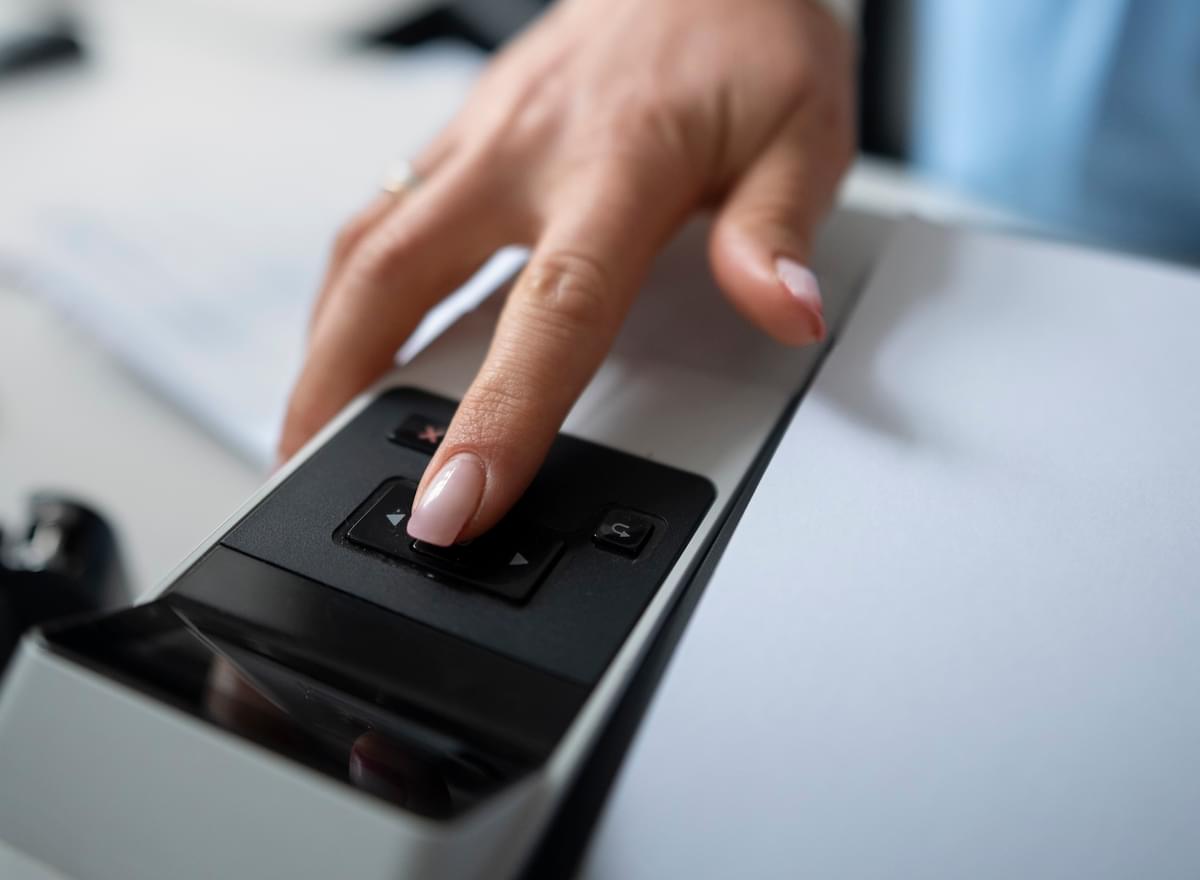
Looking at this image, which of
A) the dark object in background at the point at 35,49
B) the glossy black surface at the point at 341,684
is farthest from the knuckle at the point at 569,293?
the dark object in background at the point at 35,49

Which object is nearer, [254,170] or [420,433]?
[420,433]

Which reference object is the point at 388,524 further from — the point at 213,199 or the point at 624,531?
the point at 213,199

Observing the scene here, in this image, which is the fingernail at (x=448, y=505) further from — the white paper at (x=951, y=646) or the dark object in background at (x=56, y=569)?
the dark object in background at (x=56, y=569)

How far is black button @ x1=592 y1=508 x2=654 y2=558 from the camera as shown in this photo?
300 millimetres

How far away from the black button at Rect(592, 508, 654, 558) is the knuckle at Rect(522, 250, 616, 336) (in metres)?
0.09

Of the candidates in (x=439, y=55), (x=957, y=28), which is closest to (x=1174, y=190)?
(x=957, y=28)

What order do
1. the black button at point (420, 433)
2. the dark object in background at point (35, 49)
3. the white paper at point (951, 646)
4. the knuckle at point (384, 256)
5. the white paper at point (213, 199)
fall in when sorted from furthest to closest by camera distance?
the dark object in background at point (35, 49)
the white paper at point (213, 199)
the knuckle at point (384, 256)
the black button at point (420, 433)
the white paper at point (951, 646)

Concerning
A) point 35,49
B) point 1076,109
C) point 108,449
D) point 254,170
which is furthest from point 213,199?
point 1076,109

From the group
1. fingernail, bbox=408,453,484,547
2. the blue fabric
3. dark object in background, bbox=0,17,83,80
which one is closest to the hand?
fingernail, bbox=408,453,484,547

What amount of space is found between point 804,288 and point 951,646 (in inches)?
6.4

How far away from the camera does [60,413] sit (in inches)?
22.3

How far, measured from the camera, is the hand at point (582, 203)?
36cm

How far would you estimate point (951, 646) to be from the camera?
0.26 m

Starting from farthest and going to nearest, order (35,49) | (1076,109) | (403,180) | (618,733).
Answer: (35,49)
(1076,109)
(403,180)
(618,733)
